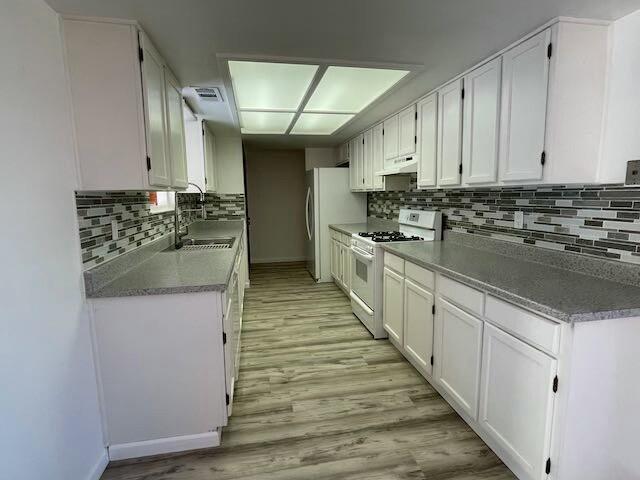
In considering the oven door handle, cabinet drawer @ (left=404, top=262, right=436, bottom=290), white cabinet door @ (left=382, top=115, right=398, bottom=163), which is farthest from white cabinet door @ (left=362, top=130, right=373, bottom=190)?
cabinet drawer @ (left=404, top=262, right=436, bottom=290)

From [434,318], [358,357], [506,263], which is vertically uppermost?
[506,263]

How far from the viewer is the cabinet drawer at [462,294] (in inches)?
69.1

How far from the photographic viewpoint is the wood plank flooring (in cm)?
169

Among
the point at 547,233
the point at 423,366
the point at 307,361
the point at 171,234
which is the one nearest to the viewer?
the point at 547,233

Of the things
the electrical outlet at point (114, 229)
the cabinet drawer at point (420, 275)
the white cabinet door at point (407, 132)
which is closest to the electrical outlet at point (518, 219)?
the cabinet drawer at point (420, 275)

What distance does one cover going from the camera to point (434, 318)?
2219 millimetres

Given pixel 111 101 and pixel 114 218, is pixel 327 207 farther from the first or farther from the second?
pixel 111 101

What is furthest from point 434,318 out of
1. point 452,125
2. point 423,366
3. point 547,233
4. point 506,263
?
point 452,125

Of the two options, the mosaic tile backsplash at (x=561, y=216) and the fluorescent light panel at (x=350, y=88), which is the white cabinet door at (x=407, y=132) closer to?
the fluorescent light panel at (x=350, y=88)

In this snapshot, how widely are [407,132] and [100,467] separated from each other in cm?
327

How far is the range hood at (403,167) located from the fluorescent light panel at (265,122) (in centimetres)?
115

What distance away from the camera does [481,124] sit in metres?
2.19

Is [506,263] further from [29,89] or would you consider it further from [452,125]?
[29,89]

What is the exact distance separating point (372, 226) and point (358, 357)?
2.33 m
